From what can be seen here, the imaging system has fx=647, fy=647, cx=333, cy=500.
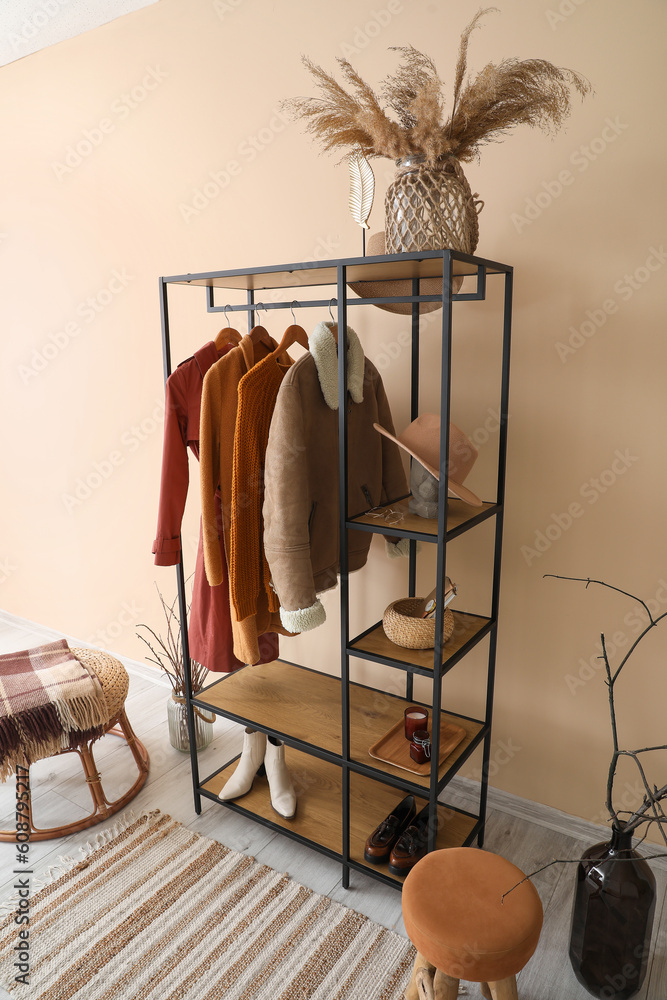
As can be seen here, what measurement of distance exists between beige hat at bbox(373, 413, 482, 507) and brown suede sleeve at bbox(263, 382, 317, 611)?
0.21m

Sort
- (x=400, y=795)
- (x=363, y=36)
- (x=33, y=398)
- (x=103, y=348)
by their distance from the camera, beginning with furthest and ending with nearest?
(x=33, y=398) < (x=103, y=348) < (x=400, y=795) < (x=363, y=36)

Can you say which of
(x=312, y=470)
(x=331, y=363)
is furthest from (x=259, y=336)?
(x=312, y=470)

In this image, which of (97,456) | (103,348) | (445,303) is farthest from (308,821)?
(103,348)

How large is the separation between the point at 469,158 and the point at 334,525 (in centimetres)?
96

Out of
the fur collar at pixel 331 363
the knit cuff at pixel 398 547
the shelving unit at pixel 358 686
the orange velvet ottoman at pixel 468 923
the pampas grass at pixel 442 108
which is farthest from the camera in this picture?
the knit cuff at pixel 398 547

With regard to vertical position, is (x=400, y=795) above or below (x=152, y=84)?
below

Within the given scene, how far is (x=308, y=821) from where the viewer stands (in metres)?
1.96

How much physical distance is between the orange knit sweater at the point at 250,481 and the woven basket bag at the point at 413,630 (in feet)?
1.22

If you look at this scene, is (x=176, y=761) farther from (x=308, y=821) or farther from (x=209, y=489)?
(x=209, y=489)

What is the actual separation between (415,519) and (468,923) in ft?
2.81

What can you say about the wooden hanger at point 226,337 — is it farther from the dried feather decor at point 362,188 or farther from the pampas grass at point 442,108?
the pampas grass at point 442,108

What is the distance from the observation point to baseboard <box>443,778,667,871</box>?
1.95 m

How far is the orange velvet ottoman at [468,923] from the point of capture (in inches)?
48.9

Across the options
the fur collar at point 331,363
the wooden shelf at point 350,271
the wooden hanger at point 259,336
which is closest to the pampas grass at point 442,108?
the wooden shelf at point 350,271
